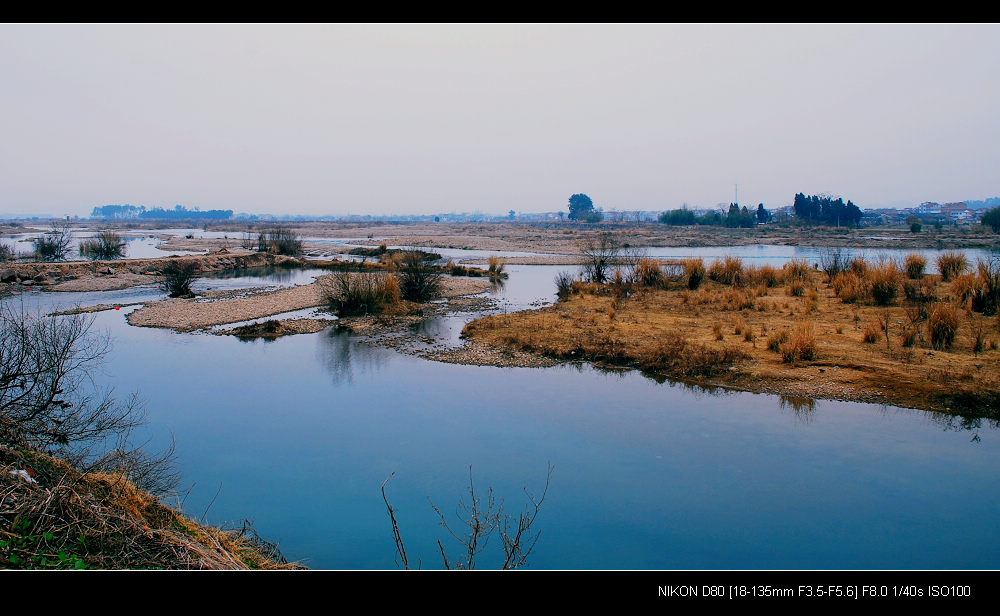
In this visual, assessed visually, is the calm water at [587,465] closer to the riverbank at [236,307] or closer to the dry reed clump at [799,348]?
the dry reed clump at [799,348]

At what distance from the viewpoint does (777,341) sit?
11.8 meters

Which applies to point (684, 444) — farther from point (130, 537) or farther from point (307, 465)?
point (130, 537)

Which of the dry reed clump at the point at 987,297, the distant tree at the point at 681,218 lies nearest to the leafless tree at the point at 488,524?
the dry reed clump at the point at 987,297

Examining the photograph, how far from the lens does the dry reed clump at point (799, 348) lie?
1084 centimetres

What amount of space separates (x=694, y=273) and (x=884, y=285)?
6074mm

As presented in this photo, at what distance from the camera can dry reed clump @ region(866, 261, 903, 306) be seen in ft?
51.5

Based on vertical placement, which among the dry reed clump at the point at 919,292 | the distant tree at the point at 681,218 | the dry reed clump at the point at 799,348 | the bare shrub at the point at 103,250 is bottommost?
the dry reed clump at the point at 799,348

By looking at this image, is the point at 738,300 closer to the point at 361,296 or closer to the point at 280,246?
the point at 361,296

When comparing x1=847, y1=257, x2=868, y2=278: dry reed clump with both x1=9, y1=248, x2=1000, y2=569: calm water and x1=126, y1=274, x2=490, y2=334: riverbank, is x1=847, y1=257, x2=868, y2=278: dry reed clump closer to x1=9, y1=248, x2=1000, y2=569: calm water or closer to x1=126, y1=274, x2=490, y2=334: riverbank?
x1=9, y1=248, x2=1000, y2=569: calm water

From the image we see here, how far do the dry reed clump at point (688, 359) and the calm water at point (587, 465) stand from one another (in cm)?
62

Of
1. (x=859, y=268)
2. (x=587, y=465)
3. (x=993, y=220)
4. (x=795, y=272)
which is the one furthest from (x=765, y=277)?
(x=993, y=220)

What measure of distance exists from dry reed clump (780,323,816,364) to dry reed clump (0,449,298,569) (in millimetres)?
9685

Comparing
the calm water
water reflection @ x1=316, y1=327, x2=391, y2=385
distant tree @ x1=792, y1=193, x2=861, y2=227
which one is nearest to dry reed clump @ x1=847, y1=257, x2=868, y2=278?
the calm water

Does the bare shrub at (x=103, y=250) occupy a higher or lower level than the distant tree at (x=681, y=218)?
lower
